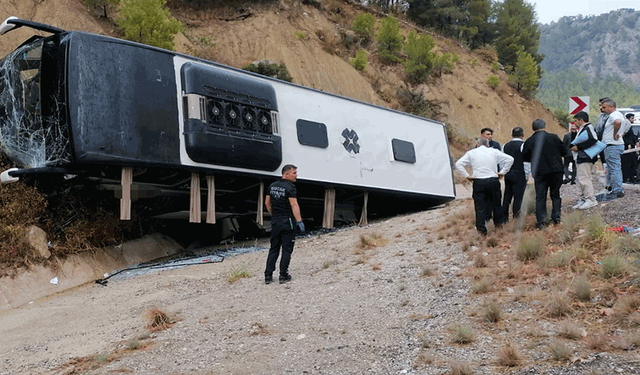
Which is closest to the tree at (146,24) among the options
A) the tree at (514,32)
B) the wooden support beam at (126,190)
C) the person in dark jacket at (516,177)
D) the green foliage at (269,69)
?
the green foliage at (269,69)

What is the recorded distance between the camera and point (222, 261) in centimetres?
1276

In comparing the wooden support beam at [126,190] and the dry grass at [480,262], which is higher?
the wooden support beam at [126,190]

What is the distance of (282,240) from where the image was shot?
382 inches

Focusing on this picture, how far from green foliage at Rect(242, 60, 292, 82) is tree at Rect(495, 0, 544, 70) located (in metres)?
22.7

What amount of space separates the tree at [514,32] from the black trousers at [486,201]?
123 feet

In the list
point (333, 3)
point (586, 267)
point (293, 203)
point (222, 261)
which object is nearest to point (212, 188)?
point (222, 261)

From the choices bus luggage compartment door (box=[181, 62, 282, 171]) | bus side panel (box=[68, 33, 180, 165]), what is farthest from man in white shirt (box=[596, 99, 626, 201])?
bus side panel (box=[68, 33, 180, 165])

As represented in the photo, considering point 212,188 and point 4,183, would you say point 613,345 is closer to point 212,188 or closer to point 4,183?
point 212,188

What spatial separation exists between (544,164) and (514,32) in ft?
139

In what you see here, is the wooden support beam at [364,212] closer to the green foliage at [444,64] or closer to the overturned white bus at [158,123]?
the overturned white bus at [158,123]

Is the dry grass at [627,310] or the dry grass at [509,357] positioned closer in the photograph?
the dry grass at [509,357]

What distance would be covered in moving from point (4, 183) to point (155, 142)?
2704mm

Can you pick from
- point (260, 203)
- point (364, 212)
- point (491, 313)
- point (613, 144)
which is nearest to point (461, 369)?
point (491, 313)

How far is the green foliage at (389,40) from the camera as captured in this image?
3609 cm
